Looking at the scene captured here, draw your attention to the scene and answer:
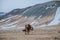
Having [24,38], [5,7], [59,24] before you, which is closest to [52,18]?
[59,24]

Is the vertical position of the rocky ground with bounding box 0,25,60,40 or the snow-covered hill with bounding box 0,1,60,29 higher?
the snow-covered hill with bounding box 0,1,60,29

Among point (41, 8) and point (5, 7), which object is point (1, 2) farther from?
point (41, 8)

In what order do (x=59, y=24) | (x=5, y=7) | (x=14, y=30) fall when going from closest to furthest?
(x=59, y=24)
(x=14, y=30)
(x=5, y=7)

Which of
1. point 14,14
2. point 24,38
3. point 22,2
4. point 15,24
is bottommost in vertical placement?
point 24,38

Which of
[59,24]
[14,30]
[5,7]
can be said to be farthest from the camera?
[5,7]

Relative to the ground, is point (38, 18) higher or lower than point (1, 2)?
lower

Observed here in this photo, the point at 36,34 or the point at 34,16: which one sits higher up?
the point at 34,16

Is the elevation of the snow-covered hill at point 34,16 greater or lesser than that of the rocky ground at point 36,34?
greater

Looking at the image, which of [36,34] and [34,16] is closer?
[36,34]

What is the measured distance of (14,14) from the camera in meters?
5.00

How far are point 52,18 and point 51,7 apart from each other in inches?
12.9

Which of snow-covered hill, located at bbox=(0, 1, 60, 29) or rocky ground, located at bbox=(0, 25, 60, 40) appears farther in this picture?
snow-covered hill, located at bbox=(0, 1, 60, 29)

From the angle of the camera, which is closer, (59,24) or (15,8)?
(59,24)

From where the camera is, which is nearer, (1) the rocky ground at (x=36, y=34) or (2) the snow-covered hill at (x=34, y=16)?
(1) the rocky ground at (x=36, y=34)
